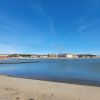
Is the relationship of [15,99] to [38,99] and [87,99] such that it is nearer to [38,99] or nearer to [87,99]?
[38,99]

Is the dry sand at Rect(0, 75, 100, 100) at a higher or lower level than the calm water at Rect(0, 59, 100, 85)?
lower

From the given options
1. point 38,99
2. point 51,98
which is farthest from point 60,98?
point 38,99

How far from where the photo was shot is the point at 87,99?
1241 centimetres

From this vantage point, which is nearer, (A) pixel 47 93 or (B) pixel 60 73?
(A) pixel 47 93

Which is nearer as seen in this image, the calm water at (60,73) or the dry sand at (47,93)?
the dry sand at (47,93)

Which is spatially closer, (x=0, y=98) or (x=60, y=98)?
(x=0, y=98)

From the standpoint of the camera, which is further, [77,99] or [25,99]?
[77,99]

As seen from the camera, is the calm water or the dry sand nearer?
the dry sand

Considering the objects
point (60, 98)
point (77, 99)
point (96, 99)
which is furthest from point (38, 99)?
point (96, 99)

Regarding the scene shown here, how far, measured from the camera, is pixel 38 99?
11.7m

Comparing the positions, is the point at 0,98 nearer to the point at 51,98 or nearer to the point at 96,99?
the point at 51,98

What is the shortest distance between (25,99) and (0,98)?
4.87ft

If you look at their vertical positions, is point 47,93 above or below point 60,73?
below

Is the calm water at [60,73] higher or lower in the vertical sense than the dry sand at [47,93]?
higher
